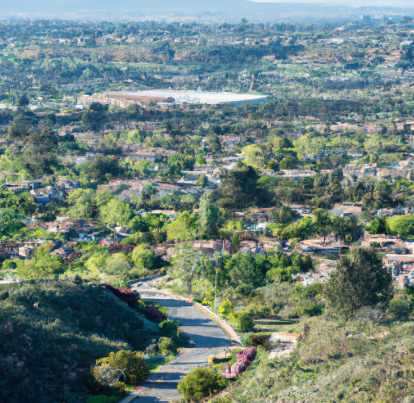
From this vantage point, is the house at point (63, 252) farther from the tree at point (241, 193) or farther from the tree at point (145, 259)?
the tree at point (241, 193)

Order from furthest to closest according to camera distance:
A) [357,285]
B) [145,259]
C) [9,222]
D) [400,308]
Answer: [9,222]
[145,259]
[400,308]
[357,285]

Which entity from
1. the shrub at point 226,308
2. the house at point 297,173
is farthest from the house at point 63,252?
the house at point 297,173

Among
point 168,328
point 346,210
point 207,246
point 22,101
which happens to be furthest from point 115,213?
point 22,101

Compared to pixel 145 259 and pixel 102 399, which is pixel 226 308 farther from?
pixel 102 399

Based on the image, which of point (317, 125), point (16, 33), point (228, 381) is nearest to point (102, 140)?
point (317, 125)

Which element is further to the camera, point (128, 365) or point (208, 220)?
point (208, 220)
